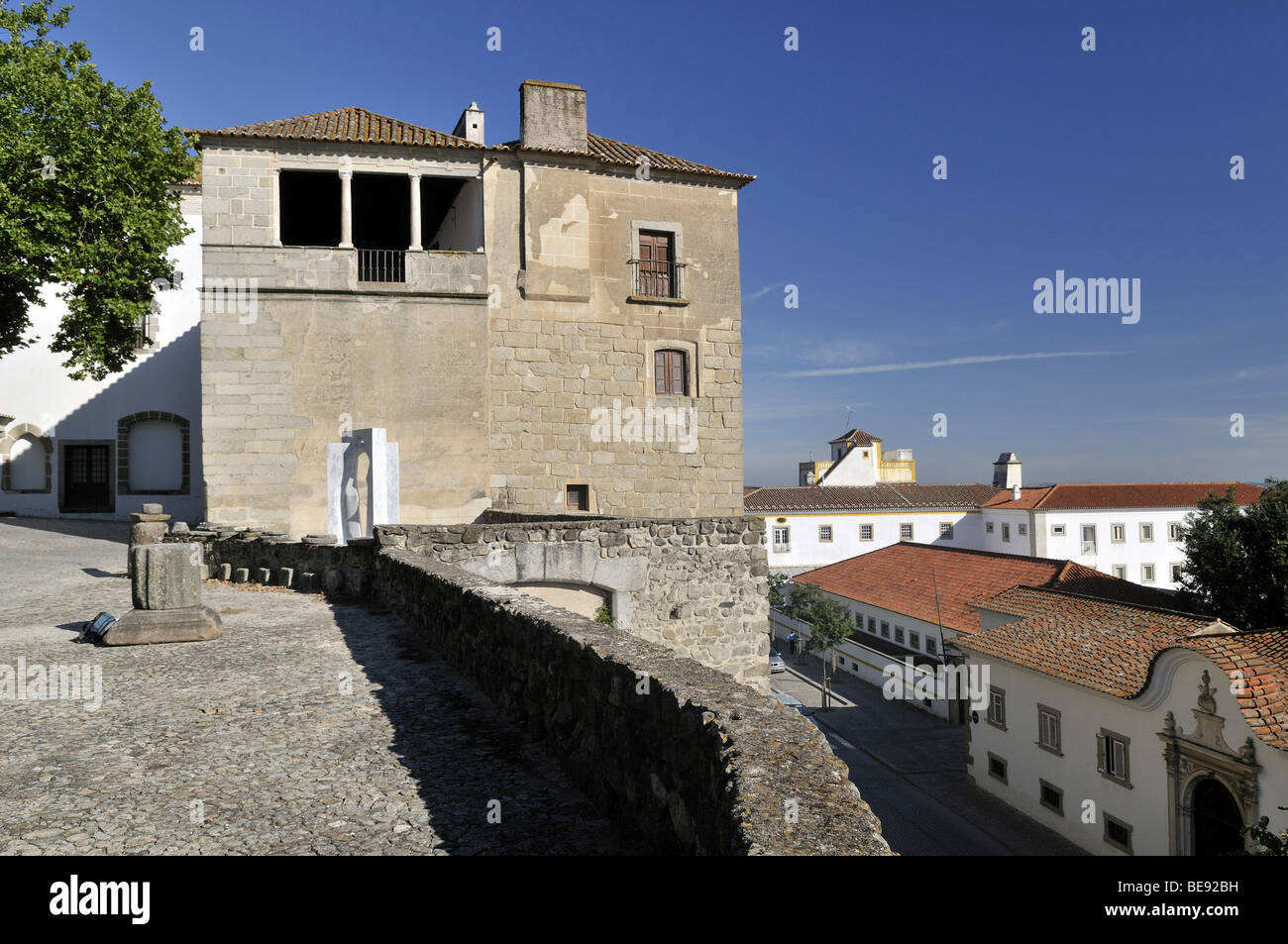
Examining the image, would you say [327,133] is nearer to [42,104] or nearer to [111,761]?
[42,104]

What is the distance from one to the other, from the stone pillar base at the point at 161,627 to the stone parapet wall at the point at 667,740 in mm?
4032

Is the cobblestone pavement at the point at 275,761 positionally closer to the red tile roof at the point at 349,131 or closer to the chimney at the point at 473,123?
the red tile roof at the point at 349,131

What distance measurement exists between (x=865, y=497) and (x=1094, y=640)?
140 feet

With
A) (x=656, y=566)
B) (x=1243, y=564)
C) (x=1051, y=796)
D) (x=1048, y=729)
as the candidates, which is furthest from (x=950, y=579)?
(x=656, y=566)

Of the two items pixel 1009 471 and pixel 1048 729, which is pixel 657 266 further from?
pixel 1009 471

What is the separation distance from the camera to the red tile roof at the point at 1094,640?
1902 cm

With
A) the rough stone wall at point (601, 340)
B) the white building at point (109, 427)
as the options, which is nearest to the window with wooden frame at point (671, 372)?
the rough stone wall at point (601, 340)

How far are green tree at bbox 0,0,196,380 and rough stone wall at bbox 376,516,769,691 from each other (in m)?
12.9

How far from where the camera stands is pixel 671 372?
73.0ft

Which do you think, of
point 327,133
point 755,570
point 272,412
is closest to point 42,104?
point 327,133

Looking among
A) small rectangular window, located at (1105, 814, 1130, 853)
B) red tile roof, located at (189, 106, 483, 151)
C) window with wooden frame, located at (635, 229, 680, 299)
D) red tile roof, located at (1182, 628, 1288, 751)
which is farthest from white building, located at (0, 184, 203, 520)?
red tile roof, located at (1182, 628, 1288, 751)

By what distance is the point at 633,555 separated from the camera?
1346 centimetres
